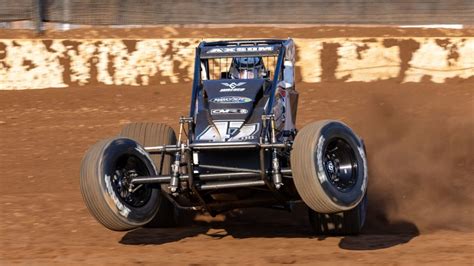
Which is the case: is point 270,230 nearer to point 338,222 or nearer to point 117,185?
point 338,222

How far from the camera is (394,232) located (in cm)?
870

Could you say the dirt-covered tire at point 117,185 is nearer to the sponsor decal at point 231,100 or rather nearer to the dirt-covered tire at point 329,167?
the sponsor decal at point 231,100

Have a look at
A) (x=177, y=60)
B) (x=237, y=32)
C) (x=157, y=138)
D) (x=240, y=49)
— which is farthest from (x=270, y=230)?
(x=237, y=32)

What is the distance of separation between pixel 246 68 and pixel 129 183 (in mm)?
1716

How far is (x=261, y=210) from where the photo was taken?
974 cm

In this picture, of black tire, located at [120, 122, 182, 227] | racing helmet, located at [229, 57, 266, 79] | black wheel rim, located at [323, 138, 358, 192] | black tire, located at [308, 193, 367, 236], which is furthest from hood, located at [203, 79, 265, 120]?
black tire, located at [308, 193, 367, 236]

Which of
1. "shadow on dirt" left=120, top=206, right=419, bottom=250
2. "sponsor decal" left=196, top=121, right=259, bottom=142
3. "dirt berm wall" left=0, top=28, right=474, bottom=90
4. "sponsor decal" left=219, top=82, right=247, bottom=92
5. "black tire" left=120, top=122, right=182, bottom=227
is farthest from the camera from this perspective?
"dirt berm wall" left=0, top=28, right=474, bottom=90

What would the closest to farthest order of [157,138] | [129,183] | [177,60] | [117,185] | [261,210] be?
1. [117,185]
2. [129,183]
3. [157,138]
4. [261,210]
5. [177,60]

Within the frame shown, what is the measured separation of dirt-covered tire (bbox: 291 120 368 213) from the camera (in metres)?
6.95

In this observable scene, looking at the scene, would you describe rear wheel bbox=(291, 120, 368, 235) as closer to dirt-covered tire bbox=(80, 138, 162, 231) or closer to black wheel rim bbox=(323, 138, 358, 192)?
black wheel rim bbox=(323, 138, 358, 192)

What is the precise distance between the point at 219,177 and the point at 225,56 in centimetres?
153

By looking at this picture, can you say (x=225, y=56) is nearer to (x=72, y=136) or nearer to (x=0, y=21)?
(x=72, y=136)

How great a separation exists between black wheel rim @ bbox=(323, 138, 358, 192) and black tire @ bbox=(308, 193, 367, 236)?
0.67 m

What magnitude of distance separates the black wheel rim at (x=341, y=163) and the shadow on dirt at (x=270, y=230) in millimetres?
584
